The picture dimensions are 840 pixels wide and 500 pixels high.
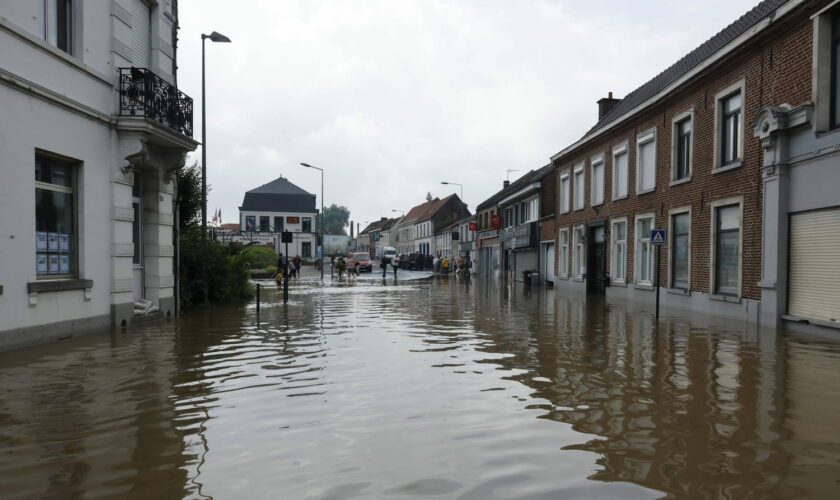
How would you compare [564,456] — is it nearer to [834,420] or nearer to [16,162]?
[834,420]

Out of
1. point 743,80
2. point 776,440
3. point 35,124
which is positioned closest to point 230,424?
point 776,440

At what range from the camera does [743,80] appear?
15281 millimetres

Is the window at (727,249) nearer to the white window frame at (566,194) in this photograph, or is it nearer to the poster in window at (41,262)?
the white window frame at (566,194)

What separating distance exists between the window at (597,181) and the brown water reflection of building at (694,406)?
1460cm

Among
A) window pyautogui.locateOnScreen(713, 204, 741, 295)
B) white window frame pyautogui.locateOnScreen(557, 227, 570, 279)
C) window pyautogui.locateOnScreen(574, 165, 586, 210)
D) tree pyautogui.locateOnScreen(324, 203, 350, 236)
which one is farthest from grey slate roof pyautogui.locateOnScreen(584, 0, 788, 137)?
tree pyautogui.locateOnScreen(324, 203, 350, 236)

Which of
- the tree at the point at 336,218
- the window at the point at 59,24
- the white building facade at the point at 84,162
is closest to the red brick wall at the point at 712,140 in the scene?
the white building facade at the point at 84,162

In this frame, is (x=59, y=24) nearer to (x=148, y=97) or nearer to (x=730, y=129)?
(x=148, y=97)

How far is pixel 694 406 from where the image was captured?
238 inches

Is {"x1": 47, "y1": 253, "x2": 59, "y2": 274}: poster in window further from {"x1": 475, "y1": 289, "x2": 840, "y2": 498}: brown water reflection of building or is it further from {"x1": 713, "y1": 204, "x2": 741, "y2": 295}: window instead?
{"x1": 713, "y1": 204, "x2": 741, "y2": 295}: window

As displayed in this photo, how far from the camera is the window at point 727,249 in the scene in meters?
15.6

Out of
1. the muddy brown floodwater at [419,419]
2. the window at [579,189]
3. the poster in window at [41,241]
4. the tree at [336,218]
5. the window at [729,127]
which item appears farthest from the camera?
the tree at [336,218]

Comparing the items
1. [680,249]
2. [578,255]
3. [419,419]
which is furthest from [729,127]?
[419,419]

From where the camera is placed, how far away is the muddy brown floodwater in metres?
4.06

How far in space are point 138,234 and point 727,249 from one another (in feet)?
49.4
